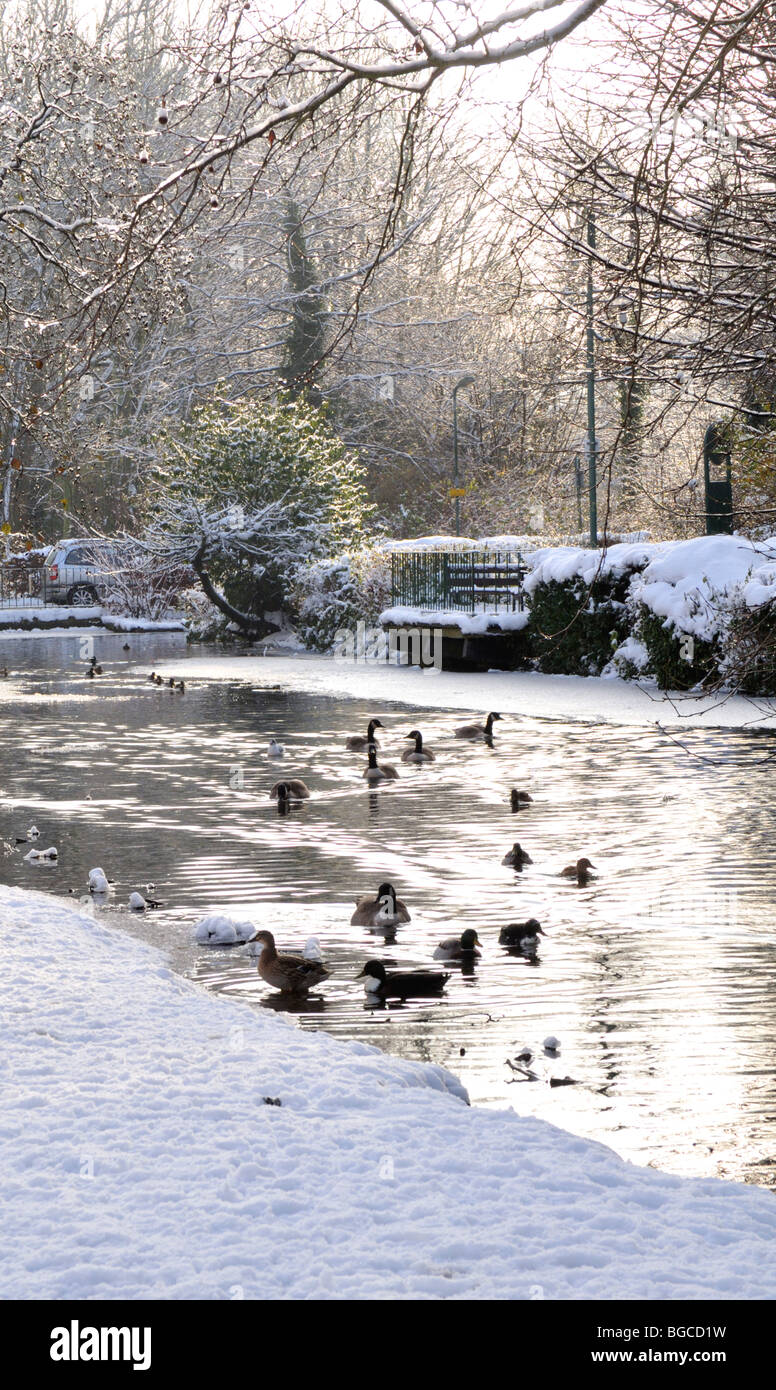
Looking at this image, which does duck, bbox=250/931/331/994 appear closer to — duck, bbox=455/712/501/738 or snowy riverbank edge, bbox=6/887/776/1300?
snowy riverbank edge, bbox=6/887/776/1300

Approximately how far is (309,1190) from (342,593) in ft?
104

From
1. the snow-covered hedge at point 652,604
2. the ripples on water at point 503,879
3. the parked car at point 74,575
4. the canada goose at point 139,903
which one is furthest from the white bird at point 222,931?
the parked car at point 74,575

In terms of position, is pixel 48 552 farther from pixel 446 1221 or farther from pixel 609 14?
pixel 446 1221

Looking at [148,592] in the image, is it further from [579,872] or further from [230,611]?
[579,872]

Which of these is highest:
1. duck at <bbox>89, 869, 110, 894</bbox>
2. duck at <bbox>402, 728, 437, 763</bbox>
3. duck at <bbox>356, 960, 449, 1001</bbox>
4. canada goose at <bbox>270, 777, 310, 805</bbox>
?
duck at <bbox>402, 728, 437, 763</bbox>

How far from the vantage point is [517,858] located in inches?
441

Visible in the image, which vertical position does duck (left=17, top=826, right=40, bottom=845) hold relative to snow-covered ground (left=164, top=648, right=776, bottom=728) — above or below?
below

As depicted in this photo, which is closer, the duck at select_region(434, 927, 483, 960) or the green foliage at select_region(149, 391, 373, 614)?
the duck at select_region(434, 927, 483, 960)

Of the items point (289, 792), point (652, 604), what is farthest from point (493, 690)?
point (289, 792)

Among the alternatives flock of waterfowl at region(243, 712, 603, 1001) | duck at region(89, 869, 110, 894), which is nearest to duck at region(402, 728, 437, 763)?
flock of waterfowl at region(243, 712, 603, 1001)

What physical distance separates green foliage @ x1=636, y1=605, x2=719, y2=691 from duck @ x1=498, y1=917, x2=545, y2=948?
13525mm

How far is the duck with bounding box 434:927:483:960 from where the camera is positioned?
872cm

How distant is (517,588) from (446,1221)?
2705 cm
